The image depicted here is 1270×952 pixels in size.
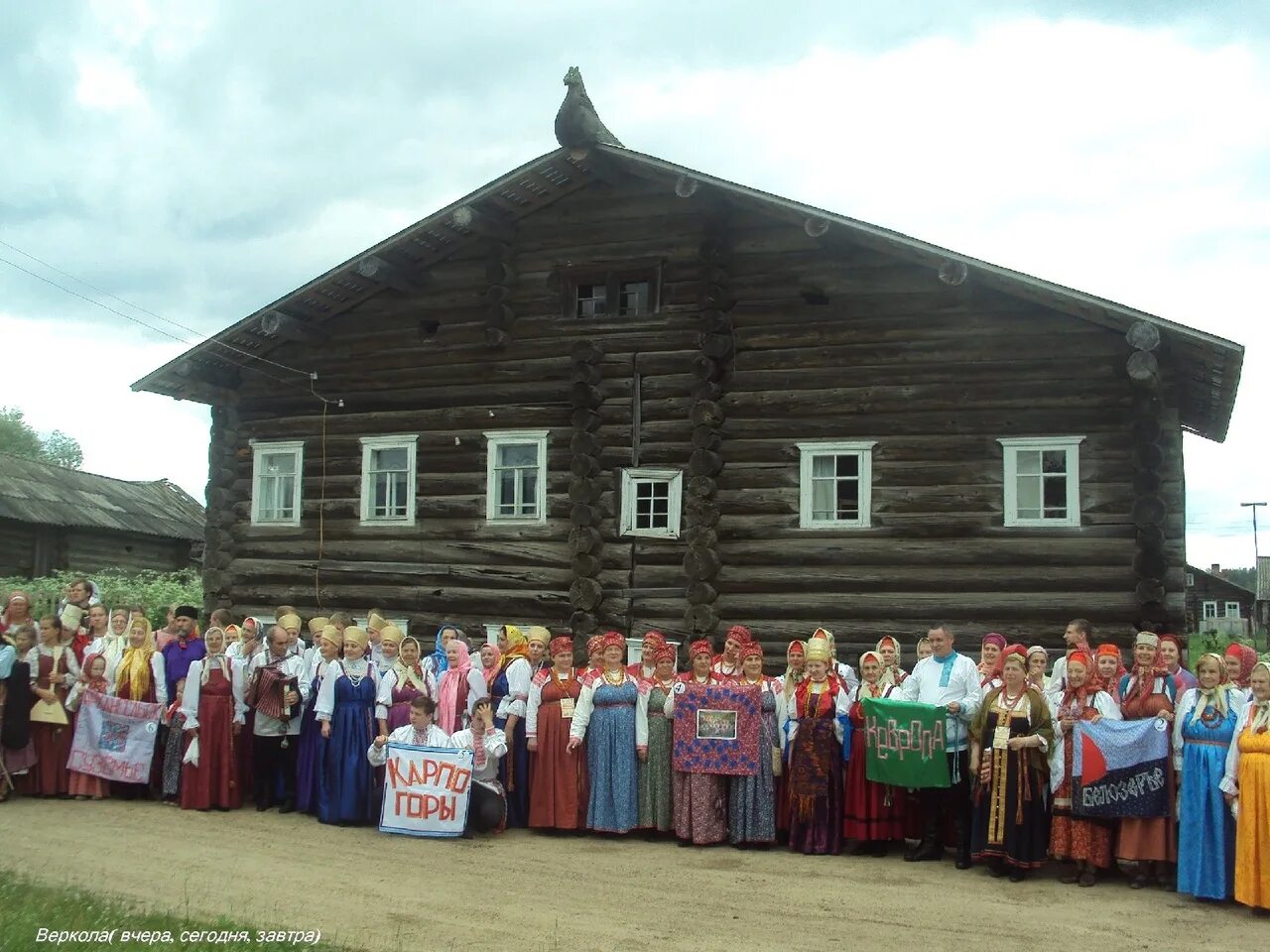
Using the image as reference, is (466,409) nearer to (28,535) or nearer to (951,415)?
(951,415)

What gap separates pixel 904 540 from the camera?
1435 cm

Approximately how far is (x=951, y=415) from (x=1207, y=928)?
7.89m

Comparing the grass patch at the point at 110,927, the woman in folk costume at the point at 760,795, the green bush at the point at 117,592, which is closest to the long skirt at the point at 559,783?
the woman in folk costume at the point at 760,795

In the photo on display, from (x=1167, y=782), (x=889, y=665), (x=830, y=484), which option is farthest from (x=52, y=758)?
(x=1167, y=782)

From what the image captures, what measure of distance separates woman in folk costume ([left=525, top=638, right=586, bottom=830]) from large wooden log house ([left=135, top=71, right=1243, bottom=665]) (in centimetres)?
482

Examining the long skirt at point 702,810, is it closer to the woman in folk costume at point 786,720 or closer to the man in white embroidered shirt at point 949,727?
the woman in folk costume at point 786,720

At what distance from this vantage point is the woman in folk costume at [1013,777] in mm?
8461

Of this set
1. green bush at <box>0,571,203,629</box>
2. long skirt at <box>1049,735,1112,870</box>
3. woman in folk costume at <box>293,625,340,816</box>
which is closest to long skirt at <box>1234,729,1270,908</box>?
long skirt at <box>1049,735,1112,870</box>

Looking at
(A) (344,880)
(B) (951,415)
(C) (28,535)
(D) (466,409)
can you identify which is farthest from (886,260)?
(C) (28,535)

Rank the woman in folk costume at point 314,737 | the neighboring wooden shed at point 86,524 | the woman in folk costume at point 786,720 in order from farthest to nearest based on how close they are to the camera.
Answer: the neighboring wooden shed at point 86,524 < the woman in folk costume at point 314,737 < the woman in folk costume at point 786,720

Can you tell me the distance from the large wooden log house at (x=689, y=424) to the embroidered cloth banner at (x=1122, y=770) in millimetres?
5342

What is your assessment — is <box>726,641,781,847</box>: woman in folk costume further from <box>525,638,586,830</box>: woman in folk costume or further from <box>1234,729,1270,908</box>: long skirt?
<box>1234,729,1270,908</box>: long skirt

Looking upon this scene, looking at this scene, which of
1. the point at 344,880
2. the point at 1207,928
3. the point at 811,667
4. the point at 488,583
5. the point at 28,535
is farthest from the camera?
the point at 28,535

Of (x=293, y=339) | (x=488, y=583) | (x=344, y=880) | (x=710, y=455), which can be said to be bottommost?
(x=344, y=880)
